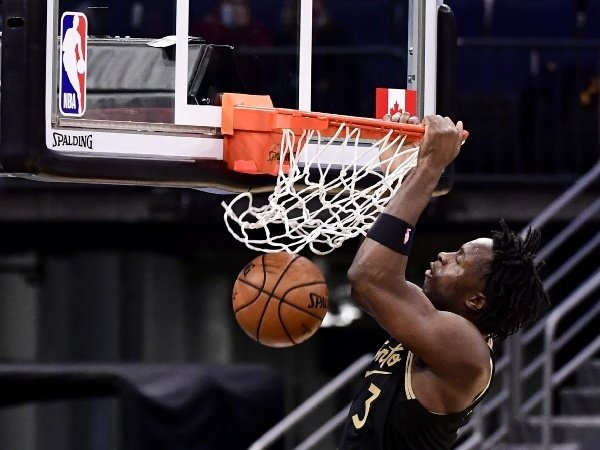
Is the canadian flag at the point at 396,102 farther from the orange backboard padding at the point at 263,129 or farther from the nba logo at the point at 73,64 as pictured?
the nba logo at the point at 73,64

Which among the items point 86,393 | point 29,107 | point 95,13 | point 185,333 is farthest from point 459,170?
point 29,107

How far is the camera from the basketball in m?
4.82

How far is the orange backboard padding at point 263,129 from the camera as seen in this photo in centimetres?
493

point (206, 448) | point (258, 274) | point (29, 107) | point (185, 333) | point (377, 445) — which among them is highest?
point (29, 107)

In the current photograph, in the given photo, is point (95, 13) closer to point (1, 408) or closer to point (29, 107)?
point (29, 107)

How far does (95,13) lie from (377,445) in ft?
7.61

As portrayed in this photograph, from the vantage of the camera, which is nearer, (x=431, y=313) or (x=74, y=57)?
(x=431, y=313)

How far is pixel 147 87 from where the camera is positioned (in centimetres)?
514

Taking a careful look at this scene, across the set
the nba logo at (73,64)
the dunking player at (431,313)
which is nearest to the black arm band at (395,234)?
the dunking player at (431,313)

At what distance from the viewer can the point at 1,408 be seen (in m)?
9.65

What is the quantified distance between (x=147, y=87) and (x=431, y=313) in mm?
1564

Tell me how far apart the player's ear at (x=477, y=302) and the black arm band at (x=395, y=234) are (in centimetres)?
33

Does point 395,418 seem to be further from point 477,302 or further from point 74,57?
point 74,57

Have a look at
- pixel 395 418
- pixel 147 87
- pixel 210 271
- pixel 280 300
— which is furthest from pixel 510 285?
pixel 210 271
